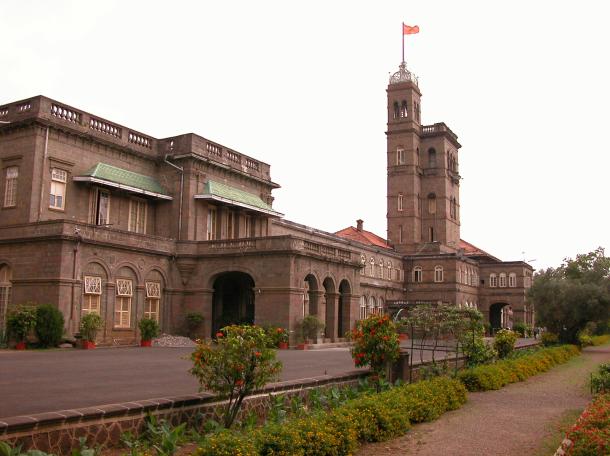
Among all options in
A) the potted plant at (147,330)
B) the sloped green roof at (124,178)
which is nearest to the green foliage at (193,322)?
the potted plant at (147,330)

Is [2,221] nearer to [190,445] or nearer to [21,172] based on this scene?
[21,172]

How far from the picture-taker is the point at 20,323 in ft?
78.4

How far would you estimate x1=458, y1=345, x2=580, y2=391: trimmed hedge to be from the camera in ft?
57.3

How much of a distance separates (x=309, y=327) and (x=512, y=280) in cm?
4461

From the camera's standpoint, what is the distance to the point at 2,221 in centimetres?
2767

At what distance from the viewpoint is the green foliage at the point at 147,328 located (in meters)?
28.1

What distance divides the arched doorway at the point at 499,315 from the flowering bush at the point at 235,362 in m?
64.3

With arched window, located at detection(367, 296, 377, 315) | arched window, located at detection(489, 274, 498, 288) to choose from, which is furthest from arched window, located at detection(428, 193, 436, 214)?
arched window, located at detection(367, 296, 377, 315)

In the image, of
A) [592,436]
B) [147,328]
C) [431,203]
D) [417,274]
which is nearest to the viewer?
[592,436]

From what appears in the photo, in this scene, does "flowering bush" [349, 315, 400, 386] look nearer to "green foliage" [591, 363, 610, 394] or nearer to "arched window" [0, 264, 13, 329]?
"green foliage" [591, 363, 610, 394]

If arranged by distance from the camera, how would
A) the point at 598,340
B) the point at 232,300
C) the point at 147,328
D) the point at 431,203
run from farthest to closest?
the point at 431,203
the point at 598,340
the point at 232,300
the point at 147,328

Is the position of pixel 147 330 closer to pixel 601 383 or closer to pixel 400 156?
pixel 601 383

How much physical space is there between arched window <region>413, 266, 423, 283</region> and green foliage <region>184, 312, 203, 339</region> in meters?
36.9

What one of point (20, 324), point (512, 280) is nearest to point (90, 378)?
point (20, 324)
